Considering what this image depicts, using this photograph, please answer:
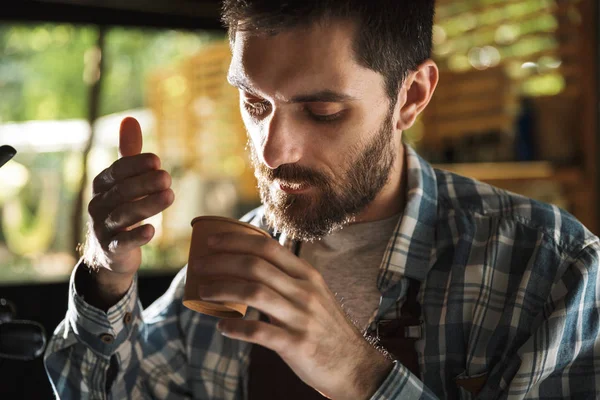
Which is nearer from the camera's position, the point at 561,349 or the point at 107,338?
the point at 561,349

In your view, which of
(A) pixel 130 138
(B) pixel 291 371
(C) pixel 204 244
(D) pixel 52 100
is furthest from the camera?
(D) pixel 52 100

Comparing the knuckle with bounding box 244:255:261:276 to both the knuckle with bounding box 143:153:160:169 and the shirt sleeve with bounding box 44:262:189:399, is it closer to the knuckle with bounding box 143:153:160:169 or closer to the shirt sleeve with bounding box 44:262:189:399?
the knuckle with bounding box 143:153:160:169

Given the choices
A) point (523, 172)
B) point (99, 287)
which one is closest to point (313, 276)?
point (99, 287)

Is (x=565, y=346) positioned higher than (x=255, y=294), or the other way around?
(x=255, y=294)

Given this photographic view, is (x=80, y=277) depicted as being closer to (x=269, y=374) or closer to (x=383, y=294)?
(x=269, y=374)

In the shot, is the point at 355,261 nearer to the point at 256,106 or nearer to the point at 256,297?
the point at 256,106

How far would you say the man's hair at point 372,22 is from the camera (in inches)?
54.3

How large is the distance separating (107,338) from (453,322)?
2.32ft

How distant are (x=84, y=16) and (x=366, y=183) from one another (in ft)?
9.70

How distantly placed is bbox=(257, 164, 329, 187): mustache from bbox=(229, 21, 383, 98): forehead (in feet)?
0.49

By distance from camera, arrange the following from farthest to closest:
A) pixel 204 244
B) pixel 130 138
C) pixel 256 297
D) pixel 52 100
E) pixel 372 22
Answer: pixel 52 100 → pixel 372 22 → pixel 130 138 → pixel 204 244 → pixel 256 297

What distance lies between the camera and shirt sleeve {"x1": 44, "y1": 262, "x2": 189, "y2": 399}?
57.6 inches

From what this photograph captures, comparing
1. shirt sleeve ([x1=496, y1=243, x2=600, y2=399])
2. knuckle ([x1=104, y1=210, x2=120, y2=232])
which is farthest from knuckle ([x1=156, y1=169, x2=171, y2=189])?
shirt sleeve ([x1=496, y1=243, x2=600, y2=399])

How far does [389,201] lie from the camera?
165 cm
